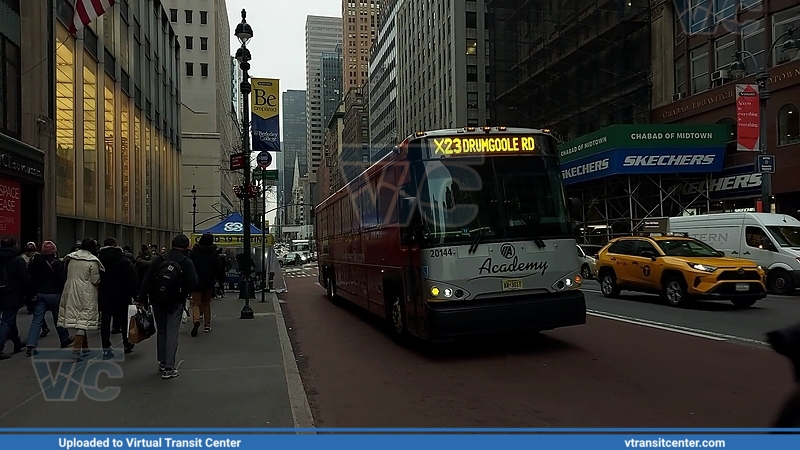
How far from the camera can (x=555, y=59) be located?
45156 millimetres

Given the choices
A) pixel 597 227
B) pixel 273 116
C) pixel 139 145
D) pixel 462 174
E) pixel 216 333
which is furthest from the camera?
pixel 597 227

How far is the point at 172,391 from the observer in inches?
281

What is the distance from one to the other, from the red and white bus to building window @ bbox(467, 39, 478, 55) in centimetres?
6114

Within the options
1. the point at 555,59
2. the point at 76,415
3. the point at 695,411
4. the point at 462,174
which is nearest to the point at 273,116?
the point at 462,174

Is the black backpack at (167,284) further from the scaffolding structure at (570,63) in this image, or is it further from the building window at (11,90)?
the scaffolding structure at (570,63)

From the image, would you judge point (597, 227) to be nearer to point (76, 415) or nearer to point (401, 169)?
point (401, 169)

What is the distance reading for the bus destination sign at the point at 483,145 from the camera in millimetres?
9250

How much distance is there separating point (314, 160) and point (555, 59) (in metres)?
120

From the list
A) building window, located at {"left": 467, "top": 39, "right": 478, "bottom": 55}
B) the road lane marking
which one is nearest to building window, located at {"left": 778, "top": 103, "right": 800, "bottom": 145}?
the road lane marking

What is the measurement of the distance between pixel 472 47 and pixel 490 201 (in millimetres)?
62346

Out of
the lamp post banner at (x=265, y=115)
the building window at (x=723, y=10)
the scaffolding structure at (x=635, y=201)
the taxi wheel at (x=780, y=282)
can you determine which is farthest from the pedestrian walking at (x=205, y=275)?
the building window at (x=723, y=10)

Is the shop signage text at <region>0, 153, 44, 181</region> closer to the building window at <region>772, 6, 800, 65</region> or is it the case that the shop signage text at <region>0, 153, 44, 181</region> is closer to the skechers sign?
the skechers sign

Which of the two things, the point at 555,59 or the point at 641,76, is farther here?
the point at 555,59

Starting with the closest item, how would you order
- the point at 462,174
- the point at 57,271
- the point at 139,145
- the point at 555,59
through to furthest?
the point at 462,174 < the point at 57,271 < the point at 139,145 < the point at 555,59
